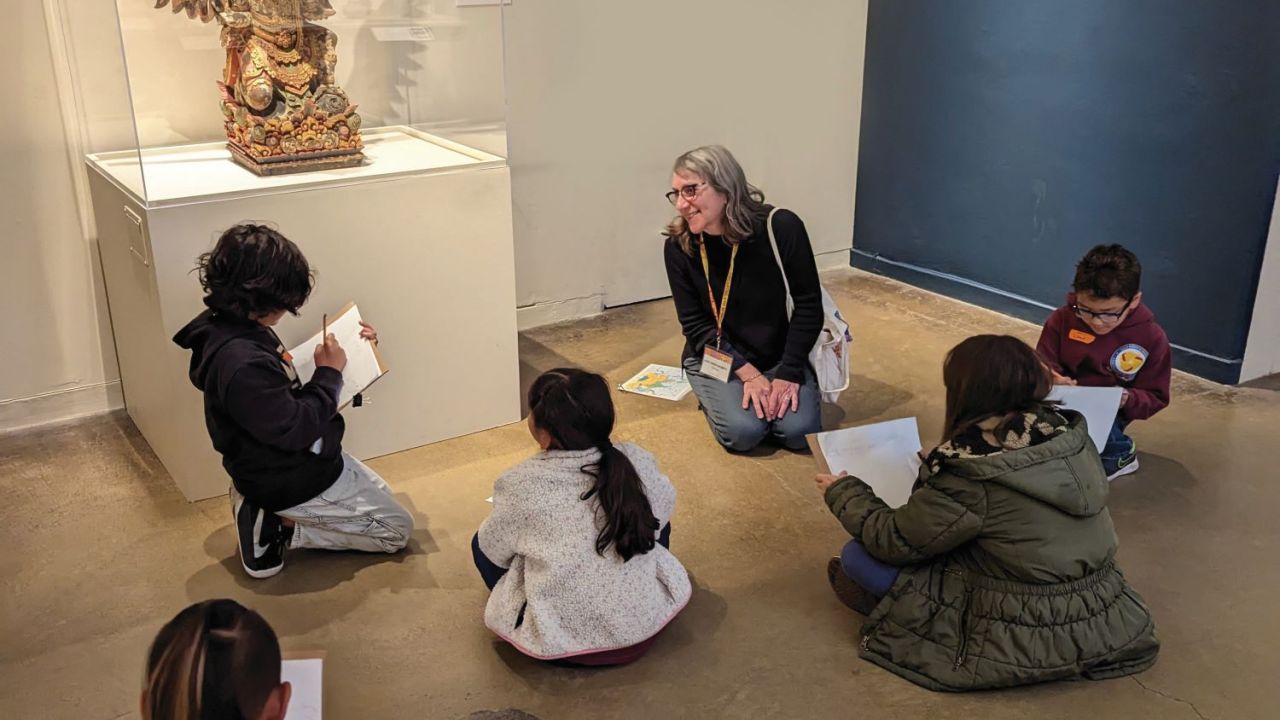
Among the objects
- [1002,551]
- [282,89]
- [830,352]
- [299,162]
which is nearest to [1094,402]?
[830,352]

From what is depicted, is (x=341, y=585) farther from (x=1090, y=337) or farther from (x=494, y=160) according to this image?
(x=1090, y=337)

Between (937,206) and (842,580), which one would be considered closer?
(842,580)

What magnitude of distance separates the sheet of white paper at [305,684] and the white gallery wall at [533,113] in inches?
72.3

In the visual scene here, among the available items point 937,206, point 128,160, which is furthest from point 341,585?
point 937,206

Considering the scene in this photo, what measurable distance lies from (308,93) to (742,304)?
1.57 m

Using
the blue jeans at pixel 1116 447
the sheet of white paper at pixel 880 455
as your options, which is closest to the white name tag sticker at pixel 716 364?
the sheet of white paper at pixel 880 455

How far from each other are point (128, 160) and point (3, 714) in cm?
187

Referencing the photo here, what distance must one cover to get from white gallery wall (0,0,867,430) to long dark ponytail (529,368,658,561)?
1611 millimetres

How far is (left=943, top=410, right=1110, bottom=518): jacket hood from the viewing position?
232cm

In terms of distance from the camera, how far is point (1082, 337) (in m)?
3.42

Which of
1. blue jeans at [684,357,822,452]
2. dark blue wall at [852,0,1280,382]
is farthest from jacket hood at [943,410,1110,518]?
dark blue wall at [852,0,1280,382]

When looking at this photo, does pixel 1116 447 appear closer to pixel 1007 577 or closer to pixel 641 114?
pixel 1007 577

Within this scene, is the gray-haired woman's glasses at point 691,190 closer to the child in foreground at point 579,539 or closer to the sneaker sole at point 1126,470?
the child in foreground at point 579,539

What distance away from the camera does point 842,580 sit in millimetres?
2814
